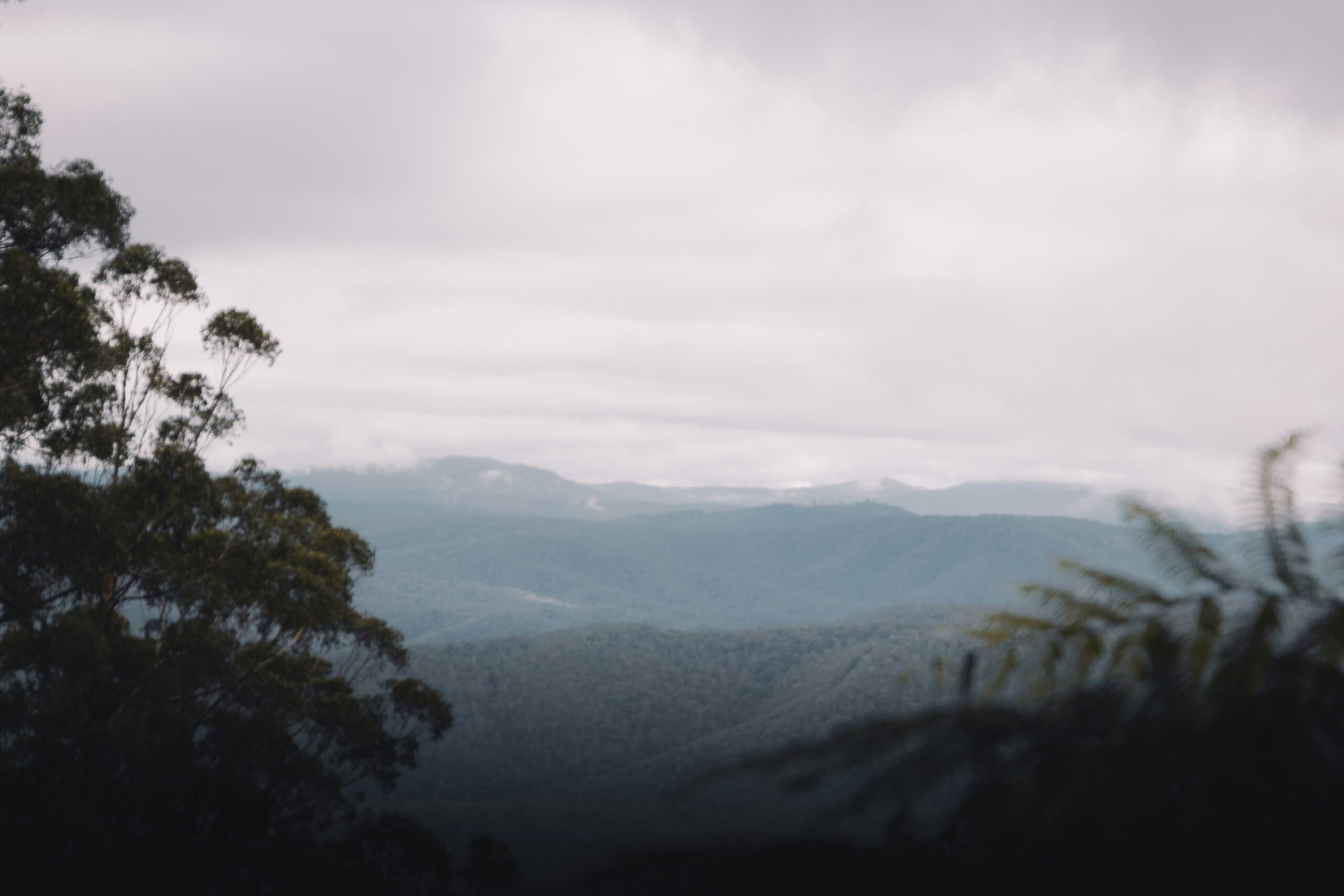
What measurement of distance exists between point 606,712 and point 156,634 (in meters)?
139

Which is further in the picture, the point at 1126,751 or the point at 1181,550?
the point at 1181,550

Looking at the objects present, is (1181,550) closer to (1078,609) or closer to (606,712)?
(1078,609)

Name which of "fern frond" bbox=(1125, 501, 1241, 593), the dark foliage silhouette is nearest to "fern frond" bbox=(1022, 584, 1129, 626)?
the dark foliage silhouette

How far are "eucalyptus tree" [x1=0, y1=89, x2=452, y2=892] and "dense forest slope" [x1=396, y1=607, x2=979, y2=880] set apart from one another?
48.3m

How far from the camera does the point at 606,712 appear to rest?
159 m

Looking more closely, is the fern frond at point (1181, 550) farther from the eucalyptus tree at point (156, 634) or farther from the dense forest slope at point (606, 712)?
the dense forest slope at point (606, 712)

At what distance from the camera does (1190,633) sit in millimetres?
2777

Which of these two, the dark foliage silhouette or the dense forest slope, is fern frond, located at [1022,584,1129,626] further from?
the dense forest slope

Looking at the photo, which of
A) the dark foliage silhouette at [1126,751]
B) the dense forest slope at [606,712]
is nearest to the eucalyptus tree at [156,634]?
the dark foliage silhouette at [1126,751]

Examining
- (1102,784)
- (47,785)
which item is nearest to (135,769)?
(47,785)

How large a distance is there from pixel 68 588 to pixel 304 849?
606 centimetres

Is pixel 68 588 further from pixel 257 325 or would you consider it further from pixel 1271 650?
pixel 1271 650

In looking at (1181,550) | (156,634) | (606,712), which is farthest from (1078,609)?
(606,712)

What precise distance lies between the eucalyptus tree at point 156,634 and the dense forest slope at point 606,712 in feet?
159
